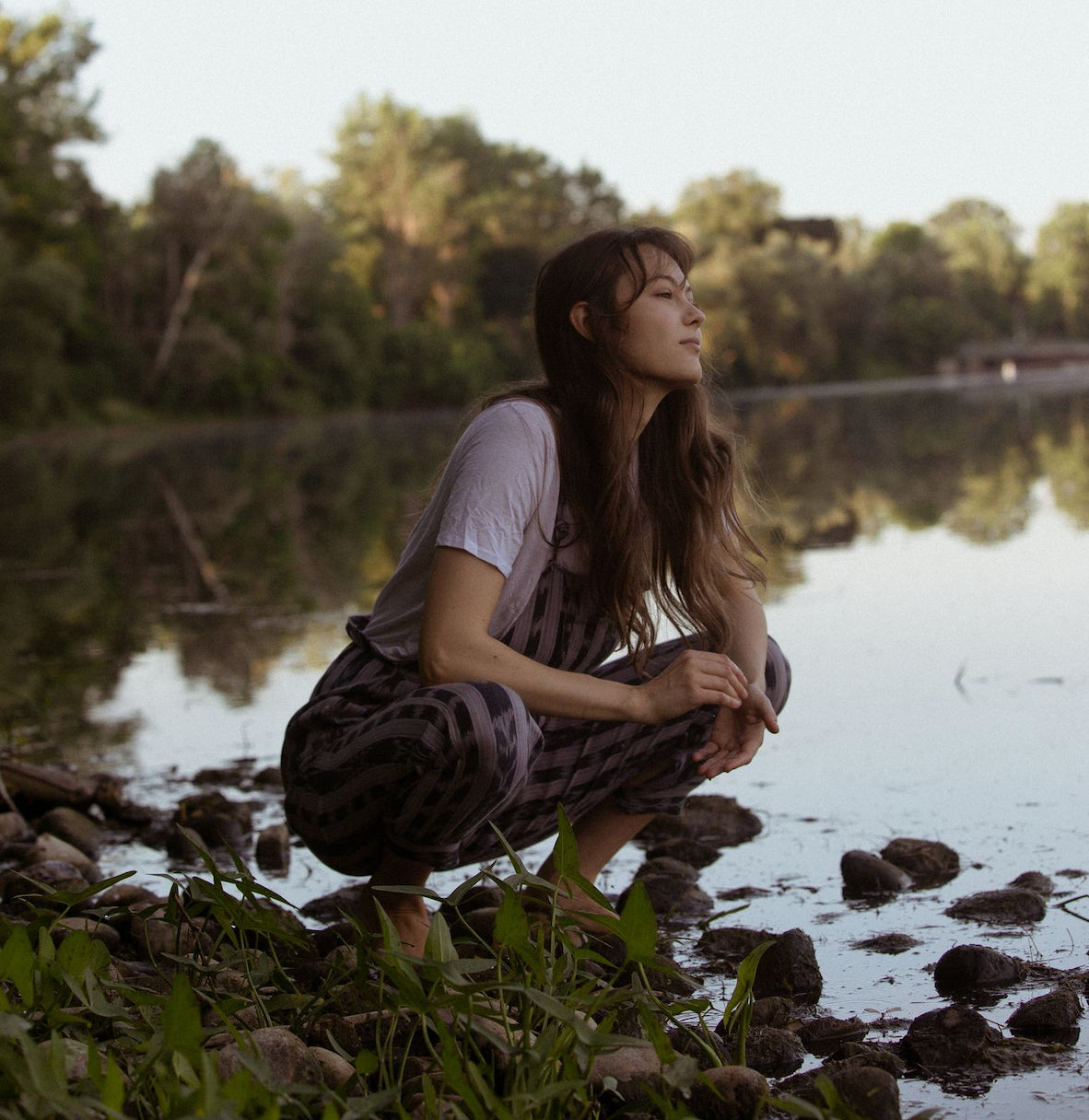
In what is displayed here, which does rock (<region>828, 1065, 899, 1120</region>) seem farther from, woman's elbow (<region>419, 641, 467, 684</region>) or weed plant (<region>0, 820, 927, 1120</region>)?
woman's elbow (<region>419, 641, 467, 684</region>)

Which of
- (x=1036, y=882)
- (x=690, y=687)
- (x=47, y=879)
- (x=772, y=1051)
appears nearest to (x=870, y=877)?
(x=1036, y=882)

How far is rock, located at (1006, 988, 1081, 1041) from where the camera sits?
212 centimetres

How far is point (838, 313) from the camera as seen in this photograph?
6888 centimetres

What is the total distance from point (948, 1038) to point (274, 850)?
65.0 inches

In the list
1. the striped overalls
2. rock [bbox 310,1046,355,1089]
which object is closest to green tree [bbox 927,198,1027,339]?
the striped overalls

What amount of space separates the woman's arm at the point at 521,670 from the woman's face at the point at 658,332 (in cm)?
48

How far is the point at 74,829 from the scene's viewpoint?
11.1 feet

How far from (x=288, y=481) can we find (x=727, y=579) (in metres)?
13.7

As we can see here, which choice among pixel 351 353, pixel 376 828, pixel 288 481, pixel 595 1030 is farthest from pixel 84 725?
pixel 351 353

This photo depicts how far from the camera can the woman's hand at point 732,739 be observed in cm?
265

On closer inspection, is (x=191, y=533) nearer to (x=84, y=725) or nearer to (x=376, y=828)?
(x=84, y=725)

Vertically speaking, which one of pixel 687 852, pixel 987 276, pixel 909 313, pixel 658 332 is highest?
pixel 987 276

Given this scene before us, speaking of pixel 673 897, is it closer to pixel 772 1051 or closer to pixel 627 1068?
pixel 772 1051

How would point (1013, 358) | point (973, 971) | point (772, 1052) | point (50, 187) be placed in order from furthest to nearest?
1. point (1013, 358)
2. point (50, 187)
3. point (973, 971)
4. point (772, 1052)
